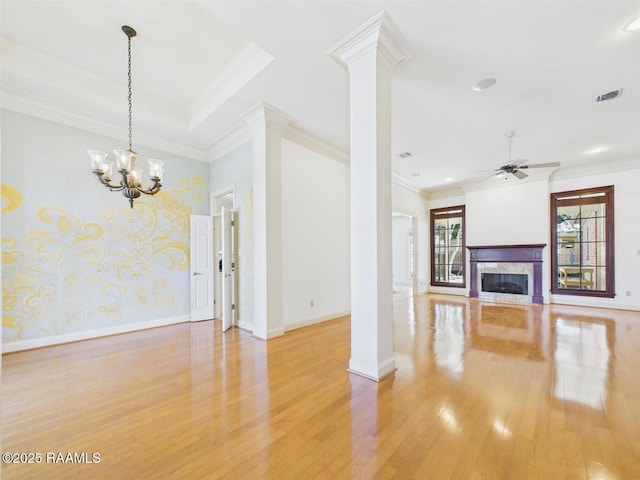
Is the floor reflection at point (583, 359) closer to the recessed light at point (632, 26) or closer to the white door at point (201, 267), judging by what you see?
the recessed light at point (632, 26)

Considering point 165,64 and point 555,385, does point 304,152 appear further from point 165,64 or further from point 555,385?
point 555,385

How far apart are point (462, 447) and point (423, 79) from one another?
3.83 meters

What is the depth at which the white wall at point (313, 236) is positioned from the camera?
475 cm

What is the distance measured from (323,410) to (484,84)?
13.8 feet

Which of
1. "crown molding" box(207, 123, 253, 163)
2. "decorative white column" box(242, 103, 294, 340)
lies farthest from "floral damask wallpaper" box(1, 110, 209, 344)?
"decorative white column" box(242, 103, 294, 340)

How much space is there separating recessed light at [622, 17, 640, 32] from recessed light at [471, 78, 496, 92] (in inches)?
45.4

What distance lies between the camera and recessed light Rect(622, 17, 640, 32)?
2.87 metres

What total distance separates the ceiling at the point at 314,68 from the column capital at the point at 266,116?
0.09m

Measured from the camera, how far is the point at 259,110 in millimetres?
4312

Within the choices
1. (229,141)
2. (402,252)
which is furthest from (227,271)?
(402,252)

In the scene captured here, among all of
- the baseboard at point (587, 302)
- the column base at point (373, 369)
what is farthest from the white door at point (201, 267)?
the baseboard at point (587, 302)

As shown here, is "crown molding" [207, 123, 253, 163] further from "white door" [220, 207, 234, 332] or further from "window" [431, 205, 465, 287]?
"window" [431, 205, 465, 287]

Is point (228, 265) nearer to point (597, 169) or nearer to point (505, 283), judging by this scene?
point (505, 283)

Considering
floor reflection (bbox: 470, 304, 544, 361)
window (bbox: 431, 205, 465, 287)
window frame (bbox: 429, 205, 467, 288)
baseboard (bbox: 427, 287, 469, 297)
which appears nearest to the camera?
floor reflection (bbox: 470, 304, 544, 361)
